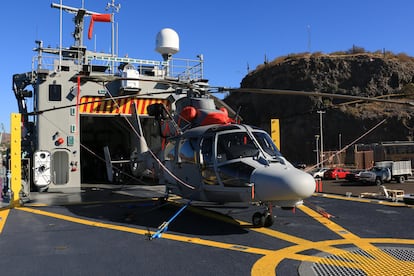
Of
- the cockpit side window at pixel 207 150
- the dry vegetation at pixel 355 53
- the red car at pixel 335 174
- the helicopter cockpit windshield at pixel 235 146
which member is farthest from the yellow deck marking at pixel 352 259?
the dry vegetation at pixel 355 53

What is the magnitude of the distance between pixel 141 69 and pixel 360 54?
5176 centimetres

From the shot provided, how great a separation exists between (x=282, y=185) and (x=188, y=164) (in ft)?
10.1

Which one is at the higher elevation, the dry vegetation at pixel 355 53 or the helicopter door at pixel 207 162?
the dry vegetation at pixel 355 53

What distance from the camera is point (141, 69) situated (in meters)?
18.0

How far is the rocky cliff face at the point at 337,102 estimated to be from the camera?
53.4m

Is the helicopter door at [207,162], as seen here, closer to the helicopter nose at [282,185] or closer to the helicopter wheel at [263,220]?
the helicopter wheel at [263,220]

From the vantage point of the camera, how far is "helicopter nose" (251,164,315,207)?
676cm

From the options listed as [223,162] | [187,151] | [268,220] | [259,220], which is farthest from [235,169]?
[187,151]

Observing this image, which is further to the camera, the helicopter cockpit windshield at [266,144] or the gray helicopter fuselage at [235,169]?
the helicopter cockpit windshield at [266,144]

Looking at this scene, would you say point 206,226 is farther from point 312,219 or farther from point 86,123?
point 86,123

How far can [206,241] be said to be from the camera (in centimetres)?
696

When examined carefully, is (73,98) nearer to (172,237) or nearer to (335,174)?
(172,237)

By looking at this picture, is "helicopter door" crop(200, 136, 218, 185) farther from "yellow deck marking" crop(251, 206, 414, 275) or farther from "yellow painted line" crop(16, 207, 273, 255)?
"yellow deck marking" crop(251, 206, 414, 275)

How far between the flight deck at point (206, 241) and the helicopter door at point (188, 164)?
0.98m
